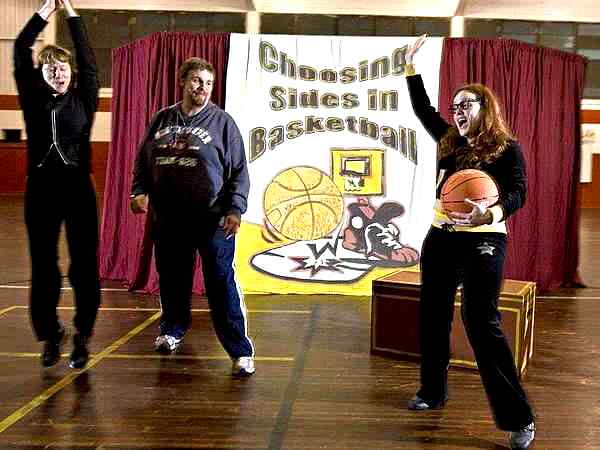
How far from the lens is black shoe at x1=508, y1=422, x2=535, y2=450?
301 cm

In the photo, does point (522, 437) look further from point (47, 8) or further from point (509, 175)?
point (47, 8)

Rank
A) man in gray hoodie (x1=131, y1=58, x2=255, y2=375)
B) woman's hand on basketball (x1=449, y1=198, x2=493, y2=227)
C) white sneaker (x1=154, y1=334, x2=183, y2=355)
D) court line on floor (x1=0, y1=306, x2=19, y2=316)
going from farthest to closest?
court line on floor (x1=0, y1=306, x2=19, y2=316) < white sneaker (x1=154, y1=334, x2=183, y2=355) < man in gray hoodie (x1=131, y1=58, x2=255, y2=375) < woman's hand on basketball (x1=449, y1=198, x2=493, y2=227)

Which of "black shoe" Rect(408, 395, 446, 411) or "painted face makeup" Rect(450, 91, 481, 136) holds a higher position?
Answer: "painted face makeup" Rect(450, 91, 481, 136)

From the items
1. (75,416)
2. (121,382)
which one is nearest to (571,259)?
(121,382)

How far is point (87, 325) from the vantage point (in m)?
4.00

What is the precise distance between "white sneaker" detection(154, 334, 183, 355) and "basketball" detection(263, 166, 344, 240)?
6.92ft

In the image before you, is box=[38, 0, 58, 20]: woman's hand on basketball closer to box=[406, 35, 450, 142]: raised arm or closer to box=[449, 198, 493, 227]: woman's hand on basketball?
box=[406, 35, 450, 142]: raised arm

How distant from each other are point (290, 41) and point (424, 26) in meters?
10.6

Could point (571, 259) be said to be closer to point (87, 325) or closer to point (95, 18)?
point (87, 325)

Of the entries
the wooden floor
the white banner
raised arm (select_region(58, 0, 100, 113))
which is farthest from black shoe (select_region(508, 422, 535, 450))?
the white banner

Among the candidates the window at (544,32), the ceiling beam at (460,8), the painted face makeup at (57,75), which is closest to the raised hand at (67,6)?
the painted face makeup at (57,75)

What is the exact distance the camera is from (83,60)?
148 inches

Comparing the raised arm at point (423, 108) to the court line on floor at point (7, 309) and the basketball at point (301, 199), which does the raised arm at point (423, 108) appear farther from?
the court line on floor at point (7, 309)

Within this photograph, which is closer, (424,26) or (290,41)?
(290,41)
